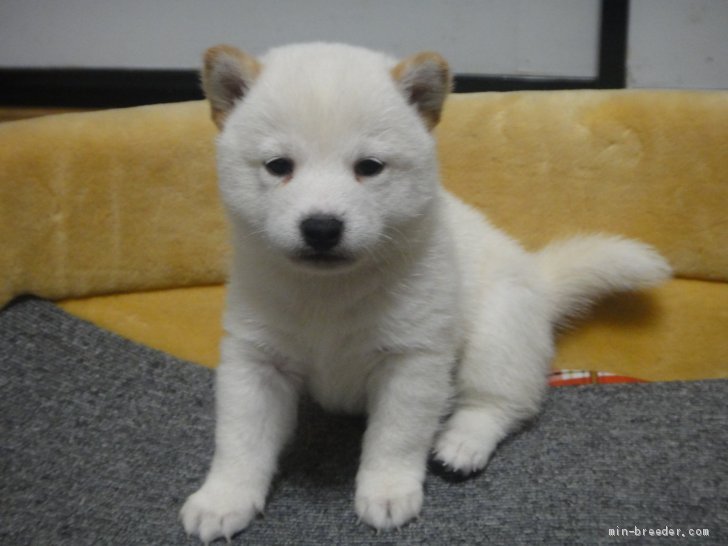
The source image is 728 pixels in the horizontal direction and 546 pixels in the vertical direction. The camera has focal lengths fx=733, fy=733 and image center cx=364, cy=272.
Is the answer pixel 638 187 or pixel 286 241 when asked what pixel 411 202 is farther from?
pixel 638 187

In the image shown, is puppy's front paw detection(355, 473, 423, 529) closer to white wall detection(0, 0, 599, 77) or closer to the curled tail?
the curled tail

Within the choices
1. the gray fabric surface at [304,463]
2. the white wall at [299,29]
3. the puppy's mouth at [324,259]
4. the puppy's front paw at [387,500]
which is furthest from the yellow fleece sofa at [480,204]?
the puppy's mouth at [324,259]

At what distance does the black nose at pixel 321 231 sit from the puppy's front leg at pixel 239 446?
0.38 meters

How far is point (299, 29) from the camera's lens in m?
2.70

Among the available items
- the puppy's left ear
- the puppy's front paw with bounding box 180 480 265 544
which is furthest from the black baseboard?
the puppy's front paw with bounding box 180 480 265 544

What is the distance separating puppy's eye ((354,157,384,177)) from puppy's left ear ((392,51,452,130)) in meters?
0.18

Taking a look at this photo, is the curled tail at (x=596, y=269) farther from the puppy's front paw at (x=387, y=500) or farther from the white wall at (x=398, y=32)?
the white wall at (x=398, y=32)

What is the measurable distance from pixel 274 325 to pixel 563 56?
1.69 m

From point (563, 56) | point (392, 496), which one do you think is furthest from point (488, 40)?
point (392, 496)

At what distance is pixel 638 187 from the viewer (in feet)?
6.99

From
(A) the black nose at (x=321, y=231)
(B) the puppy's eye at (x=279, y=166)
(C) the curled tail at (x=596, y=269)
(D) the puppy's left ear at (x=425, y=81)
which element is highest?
(D) the puppy's left ear at (x=425, y=81)

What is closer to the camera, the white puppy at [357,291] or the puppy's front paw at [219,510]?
the white puppy at [357,291]

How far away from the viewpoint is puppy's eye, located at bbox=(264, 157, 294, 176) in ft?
4.40

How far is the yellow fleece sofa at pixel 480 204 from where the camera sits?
2.08 m
